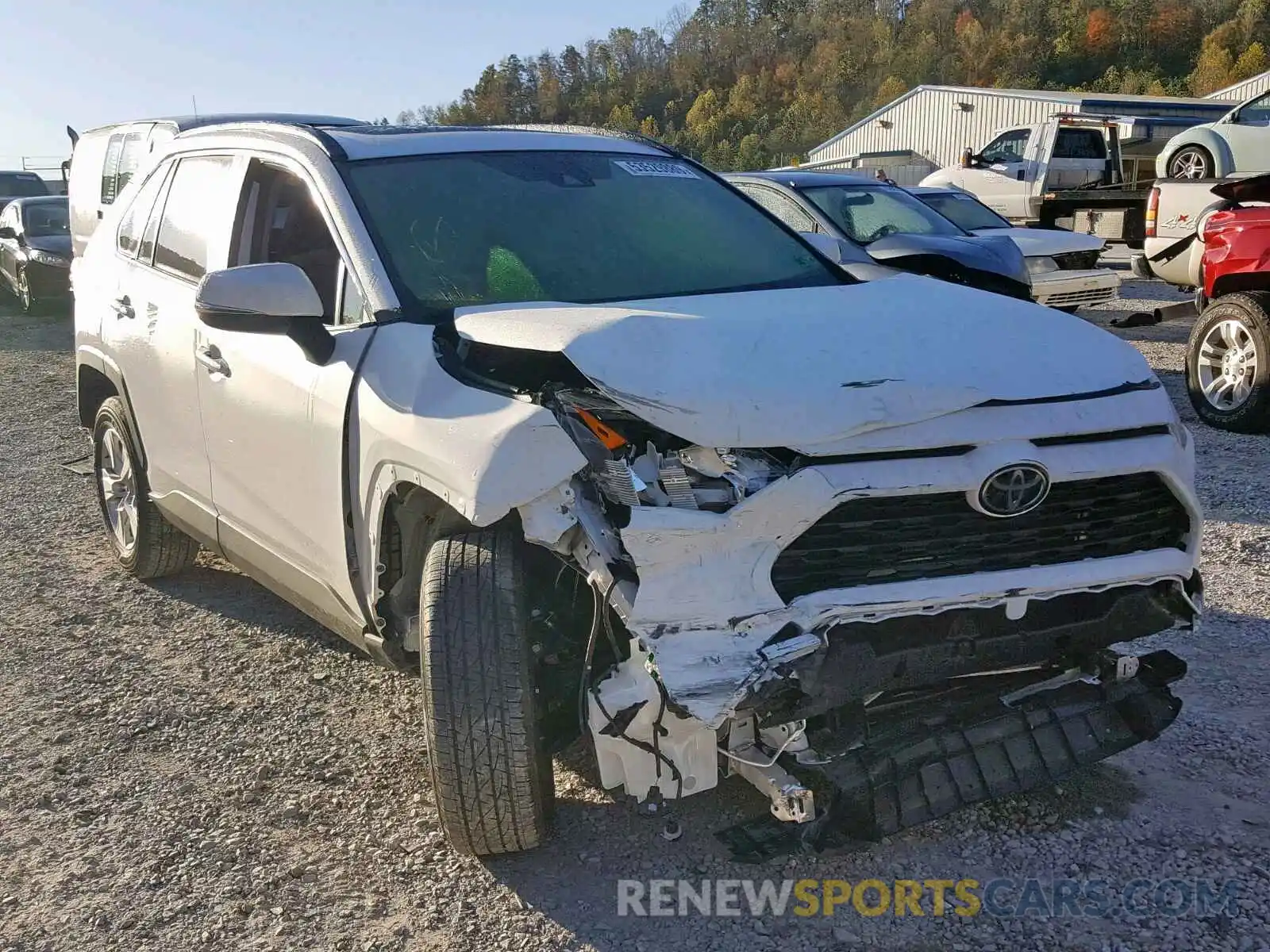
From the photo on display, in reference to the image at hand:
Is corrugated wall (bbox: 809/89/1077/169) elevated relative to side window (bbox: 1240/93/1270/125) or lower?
elevated

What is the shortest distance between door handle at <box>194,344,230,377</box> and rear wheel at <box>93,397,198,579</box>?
42.6 inches

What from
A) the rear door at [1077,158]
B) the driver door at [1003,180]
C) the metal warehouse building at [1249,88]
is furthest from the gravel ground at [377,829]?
the metal warehouse building at [1249,88]

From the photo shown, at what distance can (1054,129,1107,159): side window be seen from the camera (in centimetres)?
1933

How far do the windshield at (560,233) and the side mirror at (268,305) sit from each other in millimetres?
265

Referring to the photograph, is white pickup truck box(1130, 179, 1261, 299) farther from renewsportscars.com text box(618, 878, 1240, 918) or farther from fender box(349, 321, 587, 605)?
fender box(349, 321, 587, 605)

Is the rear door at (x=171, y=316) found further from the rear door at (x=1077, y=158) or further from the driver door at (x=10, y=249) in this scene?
the rear door at (x=1077, y=158)

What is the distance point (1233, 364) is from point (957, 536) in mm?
5674

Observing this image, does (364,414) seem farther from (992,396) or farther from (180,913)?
(992,396)

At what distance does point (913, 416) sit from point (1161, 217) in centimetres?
906

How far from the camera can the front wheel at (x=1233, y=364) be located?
7094 mm

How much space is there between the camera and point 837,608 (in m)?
2.54

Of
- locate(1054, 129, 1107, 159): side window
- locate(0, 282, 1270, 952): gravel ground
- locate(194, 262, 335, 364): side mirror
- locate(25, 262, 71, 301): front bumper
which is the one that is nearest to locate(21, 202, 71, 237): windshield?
locate(25, 262, 71, 301): front bumper

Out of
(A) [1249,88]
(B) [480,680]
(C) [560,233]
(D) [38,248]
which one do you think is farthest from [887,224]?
(A) [1249,88]

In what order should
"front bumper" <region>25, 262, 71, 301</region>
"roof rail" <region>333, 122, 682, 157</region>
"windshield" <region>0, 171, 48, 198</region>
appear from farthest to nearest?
"windshield" <region>0, 171, 48, 198</region> < "front bumper" <region>25, 262, 71, 301</region> < "roof rail" <region>333, 122, 682, 157</region>
